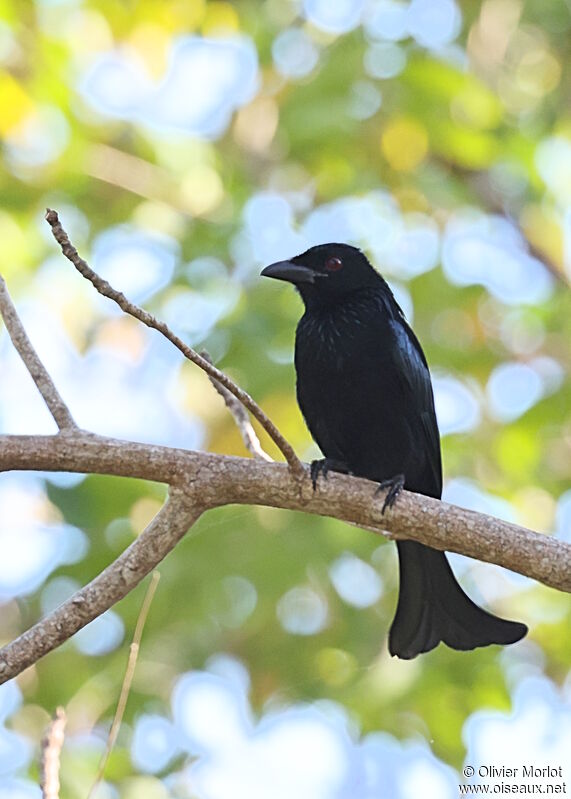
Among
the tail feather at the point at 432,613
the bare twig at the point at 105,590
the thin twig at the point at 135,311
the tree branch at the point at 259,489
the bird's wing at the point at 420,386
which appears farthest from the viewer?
the bird's wing at the point at 420,386

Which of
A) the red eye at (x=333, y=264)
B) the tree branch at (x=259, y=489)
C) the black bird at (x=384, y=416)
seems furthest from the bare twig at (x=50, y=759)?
the red eye at (x=333, y=264)

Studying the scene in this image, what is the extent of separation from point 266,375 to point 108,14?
230cm

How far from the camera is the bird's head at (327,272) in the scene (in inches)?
163

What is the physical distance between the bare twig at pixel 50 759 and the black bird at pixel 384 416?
131 cm

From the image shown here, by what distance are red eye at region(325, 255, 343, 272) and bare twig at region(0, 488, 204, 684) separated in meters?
1.61

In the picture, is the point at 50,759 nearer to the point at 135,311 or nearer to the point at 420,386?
the point at 135,311

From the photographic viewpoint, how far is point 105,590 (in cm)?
270

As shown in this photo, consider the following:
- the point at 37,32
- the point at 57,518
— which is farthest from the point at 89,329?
the point at 37,32

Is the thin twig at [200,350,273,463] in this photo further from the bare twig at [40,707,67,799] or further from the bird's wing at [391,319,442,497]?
the bare twig at [40,707,67,799]

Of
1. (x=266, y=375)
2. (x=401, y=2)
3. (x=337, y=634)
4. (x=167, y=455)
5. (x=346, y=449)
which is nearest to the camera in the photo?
(x=167, y=455)

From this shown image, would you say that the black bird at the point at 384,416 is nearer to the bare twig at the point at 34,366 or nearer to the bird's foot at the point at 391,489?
the bird's foot at the point at 391,489

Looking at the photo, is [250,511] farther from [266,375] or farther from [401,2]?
[401,2]

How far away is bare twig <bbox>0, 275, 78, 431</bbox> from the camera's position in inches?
110

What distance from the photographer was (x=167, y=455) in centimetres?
275
